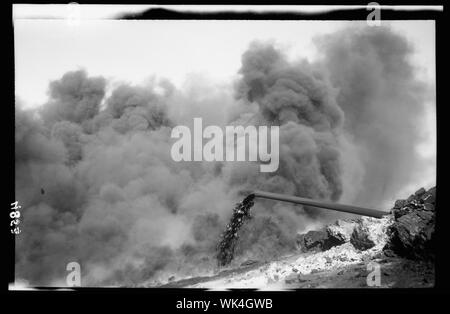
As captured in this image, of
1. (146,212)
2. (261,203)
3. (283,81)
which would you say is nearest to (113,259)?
(146,212)

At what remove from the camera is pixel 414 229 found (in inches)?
240

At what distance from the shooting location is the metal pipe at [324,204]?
6.55 m

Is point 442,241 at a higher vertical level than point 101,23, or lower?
lower

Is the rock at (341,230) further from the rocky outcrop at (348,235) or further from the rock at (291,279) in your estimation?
the rock at (291,279)

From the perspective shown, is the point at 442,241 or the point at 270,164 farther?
the point at 270,164

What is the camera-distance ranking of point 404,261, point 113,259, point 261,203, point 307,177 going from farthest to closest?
point 307,177
point 261,203
point 113,259
point 404,261

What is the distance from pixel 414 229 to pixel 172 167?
13.2ft

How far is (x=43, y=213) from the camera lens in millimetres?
6465

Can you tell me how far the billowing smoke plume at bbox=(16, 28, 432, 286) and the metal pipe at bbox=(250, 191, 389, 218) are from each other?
0.20 metres

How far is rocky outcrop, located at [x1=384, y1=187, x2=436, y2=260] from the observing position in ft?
20.0

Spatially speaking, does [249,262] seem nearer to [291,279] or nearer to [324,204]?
[291,279]

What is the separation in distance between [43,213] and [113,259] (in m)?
1.37

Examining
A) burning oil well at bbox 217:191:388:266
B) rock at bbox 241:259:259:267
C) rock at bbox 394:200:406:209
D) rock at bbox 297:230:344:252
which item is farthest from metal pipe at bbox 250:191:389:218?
rock at bbox 241:259:259:267

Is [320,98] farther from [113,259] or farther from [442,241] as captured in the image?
[113,259]
